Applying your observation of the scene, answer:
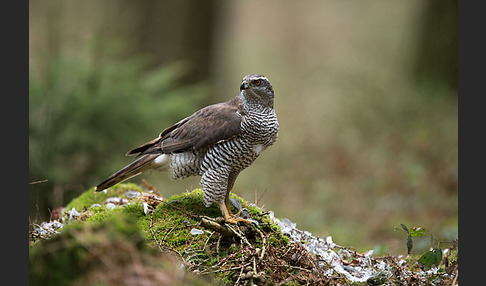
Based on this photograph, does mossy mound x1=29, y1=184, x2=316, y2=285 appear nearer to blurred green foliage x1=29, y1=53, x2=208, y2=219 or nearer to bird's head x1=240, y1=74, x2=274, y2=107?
bird's head x1=240, y1=74, x2=274, y2=107

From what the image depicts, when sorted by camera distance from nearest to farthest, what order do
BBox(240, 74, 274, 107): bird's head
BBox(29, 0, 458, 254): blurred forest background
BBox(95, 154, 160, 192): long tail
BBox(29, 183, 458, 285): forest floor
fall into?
BBox(29, 183, 458, 285): forest floor → BBox(240, 74, 274, 107): bird's head → BBox(95, 154, 160, 192): long tail → BBox(29, 0, 458, 254): blurred forest background

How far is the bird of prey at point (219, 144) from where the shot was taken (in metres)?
4.39

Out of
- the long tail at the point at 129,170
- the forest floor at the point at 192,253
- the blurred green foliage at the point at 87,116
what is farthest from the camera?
the blurred green foliage at the point at 87,116

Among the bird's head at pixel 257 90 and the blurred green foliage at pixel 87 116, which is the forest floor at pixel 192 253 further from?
the blurred green foliage at pixel 87 116

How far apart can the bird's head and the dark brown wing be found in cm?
15

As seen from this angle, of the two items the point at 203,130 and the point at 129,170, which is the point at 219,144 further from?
the point at 129,170

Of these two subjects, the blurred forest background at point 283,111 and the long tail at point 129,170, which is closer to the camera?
the long tail at point 129,170

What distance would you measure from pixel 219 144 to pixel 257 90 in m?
0.61

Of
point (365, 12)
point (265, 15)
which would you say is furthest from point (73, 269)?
point (265, 15)

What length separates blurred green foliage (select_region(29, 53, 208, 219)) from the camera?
7551mm

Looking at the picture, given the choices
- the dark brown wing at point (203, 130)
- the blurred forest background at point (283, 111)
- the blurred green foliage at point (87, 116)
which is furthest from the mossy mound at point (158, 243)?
the blurred green foliage at point (87, 116)

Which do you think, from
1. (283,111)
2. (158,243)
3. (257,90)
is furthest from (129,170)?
(283,111)

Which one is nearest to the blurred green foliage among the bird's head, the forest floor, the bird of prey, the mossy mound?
the mossy mound

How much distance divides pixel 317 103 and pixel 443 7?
457 centimetres
